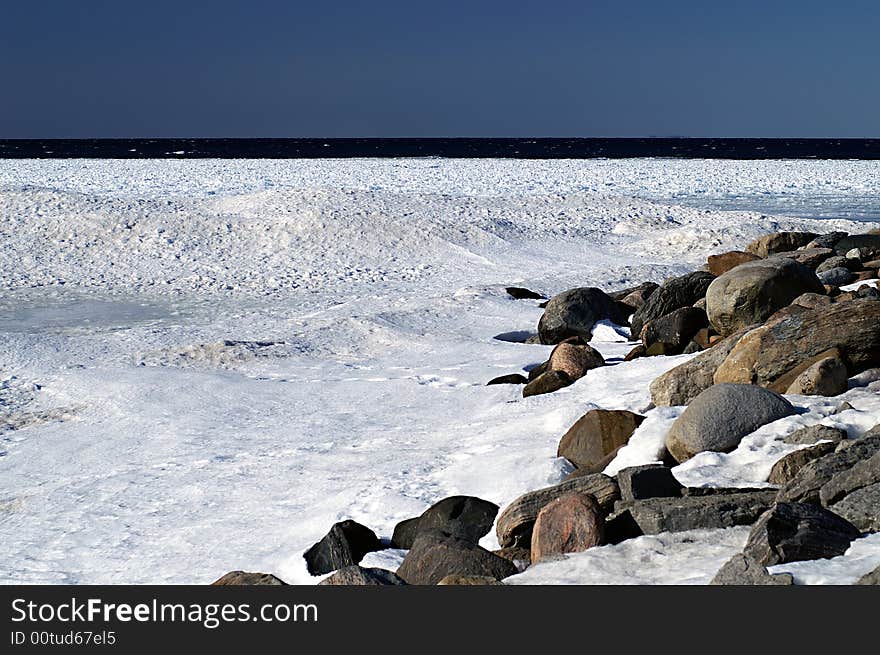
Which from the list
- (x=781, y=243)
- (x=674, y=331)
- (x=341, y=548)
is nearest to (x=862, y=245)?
(x=781, y=243)

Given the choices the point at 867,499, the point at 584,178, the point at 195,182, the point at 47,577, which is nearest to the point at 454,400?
the point at 47,577

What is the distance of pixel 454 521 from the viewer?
4.98 m

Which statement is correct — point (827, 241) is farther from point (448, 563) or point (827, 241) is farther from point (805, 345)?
point (448, 563)

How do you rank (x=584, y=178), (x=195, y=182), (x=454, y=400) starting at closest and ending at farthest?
(x=454, y=400)
(x=195, y=182)
(x=584, y=178)

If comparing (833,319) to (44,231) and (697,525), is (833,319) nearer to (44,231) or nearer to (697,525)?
(697,525)

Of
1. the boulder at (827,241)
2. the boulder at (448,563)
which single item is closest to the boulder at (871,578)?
the boulder at (448,563)

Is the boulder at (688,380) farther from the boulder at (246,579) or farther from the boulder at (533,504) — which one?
the boulder at (246,579)

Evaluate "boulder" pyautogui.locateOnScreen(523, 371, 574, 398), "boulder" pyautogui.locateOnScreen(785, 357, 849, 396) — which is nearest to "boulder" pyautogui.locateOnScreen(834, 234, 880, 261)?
"boulder" pyautogui.locateOnScreen(523, 371, 574, 398)

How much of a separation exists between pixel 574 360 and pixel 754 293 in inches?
58.4

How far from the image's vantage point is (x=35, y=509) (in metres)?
5.88

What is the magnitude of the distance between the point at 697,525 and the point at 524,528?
86 cm

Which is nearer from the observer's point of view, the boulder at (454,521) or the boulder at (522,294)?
the boulder at (454,521)

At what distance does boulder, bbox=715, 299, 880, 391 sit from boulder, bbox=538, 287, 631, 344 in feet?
12.1

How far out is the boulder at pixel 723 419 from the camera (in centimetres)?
505
